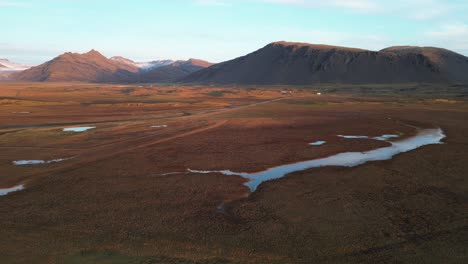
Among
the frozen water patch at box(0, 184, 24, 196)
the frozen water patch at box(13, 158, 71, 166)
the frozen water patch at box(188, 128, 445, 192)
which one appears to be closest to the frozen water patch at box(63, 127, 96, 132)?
the frozen water patch at box(13, 158, 71, 166)

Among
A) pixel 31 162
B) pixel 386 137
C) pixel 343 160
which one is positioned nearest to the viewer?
pixel 31 162

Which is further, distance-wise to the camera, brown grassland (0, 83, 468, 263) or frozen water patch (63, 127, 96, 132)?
frozen water patch (63, 127, 96, 132)

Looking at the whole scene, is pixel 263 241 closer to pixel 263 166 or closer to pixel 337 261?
pixel 337 261

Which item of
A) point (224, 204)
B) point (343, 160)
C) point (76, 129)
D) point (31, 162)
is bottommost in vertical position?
point (224, 204)

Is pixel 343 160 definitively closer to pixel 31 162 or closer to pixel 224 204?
pixel 224 204

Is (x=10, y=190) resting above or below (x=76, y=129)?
below

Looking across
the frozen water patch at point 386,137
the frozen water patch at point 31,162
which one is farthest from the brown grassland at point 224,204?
the frozen water patch at point 386,137

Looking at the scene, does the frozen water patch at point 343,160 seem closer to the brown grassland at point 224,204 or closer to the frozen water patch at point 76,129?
the brown grassland at point 224,204

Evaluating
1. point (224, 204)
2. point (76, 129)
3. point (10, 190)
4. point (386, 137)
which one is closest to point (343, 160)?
point (386, 137)

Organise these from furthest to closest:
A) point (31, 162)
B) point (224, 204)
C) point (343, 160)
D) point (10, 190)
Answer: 1. point (343, 160)
2. point (31, 162)
3. point (10, 190)
4. point (224, 204)

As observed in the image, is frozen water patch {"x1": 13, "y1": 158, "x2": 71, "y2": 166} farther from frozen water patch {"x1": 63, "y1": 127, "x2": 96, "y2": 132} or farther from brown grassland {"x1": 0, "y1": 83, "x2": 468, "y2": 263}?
frozen water patch {"x1": 63, "y1": 127, "x2": 96, "y2": 132}
